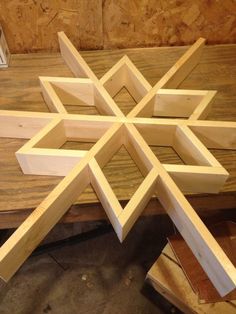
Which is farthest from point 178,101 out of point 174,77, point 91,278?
point 91,278

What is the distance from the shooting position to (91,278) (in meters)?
1.22

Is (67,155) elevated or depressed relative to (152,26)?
depressed

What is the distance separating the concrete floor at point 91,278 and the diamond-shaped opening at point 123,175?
0.72 metres

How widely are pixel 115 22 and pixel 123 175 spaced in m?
0.56

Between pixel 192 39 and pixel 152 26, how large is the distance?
0.16 metres

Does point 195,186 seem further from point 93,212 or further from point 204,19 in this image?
point 204,19


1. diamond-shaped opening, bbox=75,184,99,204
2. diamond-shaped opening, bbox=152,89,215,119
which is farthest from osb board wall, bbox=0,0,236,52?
diamond-shaped opening, bbox=75,184,99,204

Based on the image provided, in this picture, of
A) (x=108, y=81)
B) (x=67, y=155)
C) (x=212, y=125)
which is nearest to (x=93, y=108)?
(x=108, y=81)

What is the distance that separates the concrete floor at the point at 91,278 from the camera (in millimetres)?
1155

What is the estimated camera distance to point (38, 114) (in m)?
0.73

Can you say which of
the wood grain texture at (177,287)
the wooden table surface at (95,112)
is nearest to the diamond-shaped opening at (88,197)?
the wooden table surface at (95,112)

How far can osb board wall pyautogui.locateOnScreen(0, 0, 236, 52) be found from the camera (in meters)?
0.87

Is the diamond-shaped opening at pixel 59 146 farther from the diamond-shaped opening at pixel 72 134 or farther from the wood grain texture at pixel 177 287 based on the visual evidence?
the wood grain texture at pixel 177 287

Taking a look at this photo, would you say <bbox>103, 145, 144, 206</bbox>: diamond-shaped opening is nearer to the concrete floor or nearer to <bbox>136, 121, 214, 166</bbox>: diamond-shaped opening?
<bbox>136, 121, 214, 166</bbox>: diamond-shaped opening
